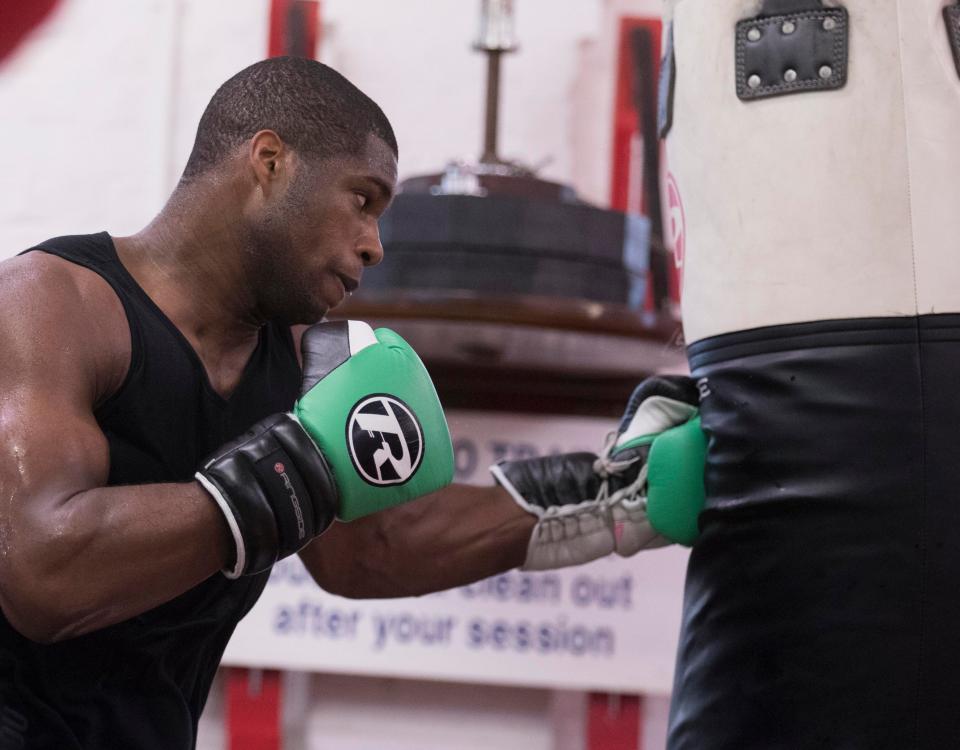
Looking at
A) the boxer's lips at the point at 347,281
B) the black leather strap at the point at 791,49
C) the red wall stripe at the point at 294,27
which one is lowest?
the boxer's lips at the point at 347,281

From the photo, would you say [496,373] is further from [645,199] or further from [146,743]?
[146,743]

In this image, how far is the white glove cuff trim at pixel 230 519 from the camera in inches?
42.9

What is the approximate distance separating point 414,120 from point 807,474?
2.31 meters

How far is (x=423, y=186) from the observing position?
8.82 feet

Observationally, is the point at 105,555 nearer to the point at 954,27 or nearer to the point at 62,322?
the point at 62,322

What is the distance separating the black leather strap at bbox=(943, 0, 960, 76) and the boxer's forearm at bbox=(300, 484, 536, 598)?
76cm

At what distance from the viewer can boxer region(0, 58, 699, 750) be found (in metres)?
1.06

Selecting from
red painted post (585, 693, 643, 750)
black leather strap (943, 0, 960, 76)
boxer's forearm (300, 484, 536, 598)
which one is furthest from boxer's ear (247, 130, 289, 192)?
red painted post (585, 693, 643, 750)

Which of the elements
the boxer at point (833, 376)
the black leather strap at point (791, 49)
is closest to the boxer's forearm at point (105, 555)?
the boxer at point (833, 376)

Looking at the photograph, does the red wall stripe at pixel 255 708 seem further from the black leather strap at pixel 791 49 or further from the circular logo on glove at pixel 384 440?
Answer: the black leather strap at pixel 791 49

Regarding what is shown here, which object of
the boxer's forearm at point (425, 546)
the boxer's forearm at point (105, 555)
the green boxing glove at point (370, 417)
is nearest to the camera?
the boxer's forearm at point (105, 555)

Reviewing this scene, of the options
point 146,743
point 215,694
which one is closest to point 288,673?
point 215,694

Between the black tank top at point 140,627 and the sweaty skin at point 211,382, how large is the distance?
3 cm

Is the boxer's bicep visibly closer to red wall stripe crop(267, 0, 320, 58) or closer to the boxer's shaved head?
the boxer's shaved head
